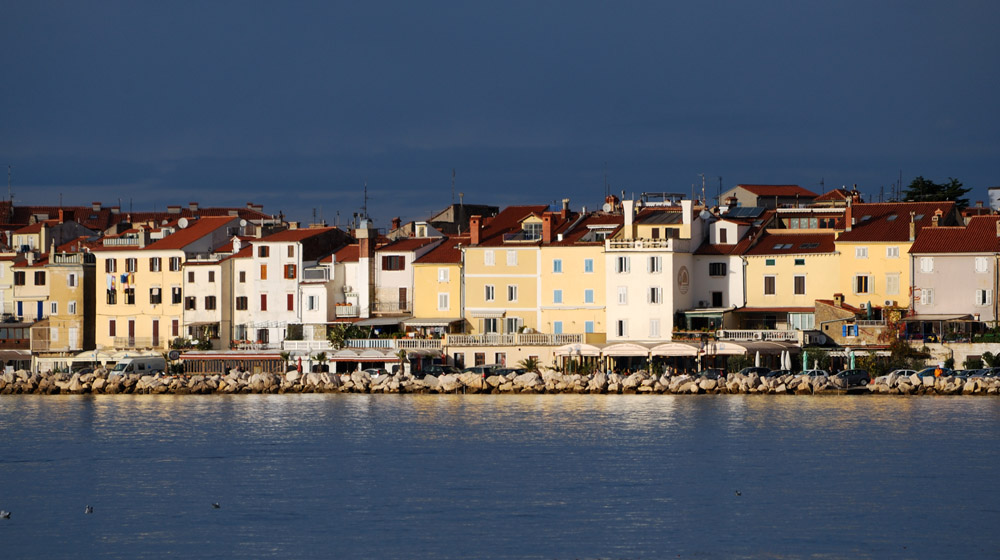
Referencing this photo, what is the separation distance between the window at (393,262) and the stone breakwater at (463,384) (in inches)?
294

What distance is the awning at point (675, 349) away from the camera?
71.1 metres

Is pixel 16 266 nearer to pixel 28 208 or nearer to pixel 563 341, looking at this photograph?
pixel 28 208

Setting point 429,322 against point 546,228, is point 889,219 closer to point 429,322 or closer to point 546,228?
point 546,228

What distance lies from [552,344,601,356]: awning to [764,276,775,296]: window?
8870mm

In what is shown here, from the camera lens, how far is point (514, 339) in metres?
76.1

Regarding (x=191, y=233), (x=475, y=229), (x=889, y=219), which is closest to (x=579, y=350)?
(x=475, y=229)

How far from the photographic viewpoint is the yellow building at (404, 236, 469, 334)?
78812mm

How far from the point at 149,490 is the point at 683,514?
14524mm

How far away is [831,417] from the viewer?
58.1 meters

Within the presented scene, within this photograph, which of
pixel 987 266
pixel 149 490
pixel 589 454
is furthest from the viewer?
pixel 987 266

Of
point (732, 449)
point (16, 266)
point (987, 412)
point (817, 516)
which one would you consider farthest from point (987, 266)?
point (16, 266)

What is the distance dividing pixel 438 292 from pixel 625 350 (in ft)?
38.4

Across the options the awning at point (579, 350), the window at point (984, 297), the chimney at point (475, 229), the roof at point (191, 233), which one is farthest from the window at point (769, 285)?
the roof at point (191, 233)

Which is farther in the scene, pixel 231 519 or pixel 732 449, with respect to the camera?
pixel 732 449
